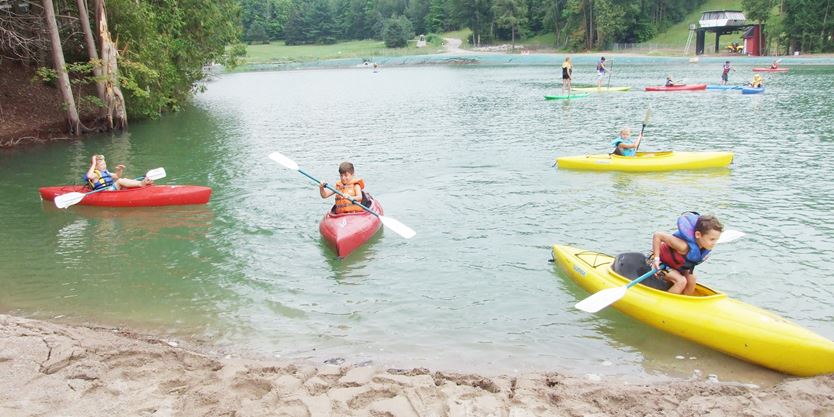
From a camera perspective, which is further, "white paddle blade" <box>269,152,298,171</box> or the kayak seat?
"white paddle blade" <box>269,152,298,171</box>

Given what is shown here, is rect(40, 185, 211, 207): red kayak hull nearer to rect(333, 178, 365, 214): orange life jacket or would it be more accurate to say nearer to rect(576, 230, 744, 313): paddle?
rect(333, 178, 365, 214): orange life jacket

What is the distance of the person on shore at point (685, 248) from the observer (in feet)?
21.2

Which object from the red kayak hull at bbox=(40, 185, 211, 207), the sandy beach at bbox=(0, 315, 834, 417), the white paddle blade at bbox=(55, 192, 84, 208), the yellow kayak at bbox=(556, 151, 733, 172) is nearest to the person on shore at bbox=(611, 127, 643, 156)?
the yellow kayak at bbox=(556, 151, 733, 172)

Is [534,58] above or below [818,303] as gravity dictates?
above

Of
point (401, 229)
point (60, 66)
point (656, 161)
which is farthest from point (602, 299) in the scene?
point (60, 66)

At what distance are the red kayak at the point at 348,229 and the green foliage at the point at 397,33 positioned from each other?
4340 inches

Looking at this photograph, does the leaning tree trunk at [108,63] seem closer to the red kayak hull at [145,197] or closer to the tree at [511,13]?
the red kayak hull at [145,197]

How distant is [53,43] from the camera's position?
19.2 meters

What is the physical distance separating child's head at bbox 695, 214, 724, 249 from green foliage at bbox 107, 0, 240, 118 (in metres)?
20.0

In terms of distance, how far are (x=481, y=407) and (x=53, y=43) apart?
19.7m

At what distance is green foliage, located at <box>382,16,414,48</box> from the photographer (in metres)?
116

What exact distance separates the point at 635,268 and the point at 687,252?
0.89 m

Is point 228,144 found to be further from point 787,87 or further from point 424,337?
point 787,87

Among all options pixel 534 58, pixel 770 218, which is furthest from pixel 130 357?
pixel 534 58
